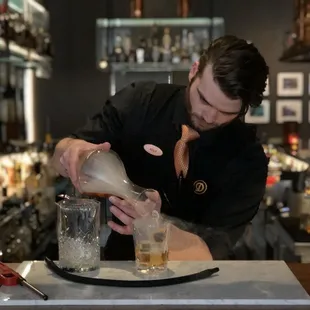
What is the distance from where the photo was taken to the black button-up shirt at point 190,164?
1825 millimetres

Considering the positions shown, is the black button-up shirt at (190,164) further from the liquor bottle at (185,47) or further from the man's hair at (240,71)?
the liquor bottle at (185,47)

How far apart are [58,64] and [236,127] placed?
184 inches

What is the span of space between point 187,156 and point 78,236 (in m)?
0.57

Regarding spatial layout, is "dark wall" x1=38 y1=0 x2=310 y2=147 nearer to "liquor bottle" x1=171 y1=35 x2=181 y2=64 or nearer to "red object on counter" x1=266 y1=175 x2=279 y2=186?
"liquor bottle" x1=171 y1=35 x2=181 y2=64

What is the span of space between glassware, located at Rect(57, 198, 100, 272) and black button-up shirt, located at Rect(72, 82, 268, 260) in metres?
0.37

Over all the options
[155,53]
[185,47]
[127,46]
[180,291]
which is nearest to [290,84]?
[185,47]

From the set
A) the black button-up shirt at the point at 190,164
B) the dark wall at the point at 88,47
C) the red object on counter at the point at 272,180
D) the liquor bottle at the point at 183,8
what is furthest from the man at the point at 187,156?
the dark wall at the point at 88,47

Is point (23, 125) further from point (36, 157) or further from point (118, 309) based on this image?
point (118, 309)

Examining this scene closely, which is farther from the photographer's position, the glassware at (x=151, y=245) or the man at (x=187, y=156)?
the man at (x=187, y=156)

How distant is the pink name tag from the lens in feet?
6.06

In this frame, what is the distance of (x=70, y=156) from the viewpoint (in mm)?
1480

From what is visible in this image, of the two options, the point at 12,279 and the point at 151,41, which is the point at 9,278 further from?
the point at 151,41

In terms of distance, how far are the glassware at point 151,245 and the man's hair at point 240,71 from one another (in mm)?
418

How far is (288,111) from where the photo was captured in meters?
6.32
